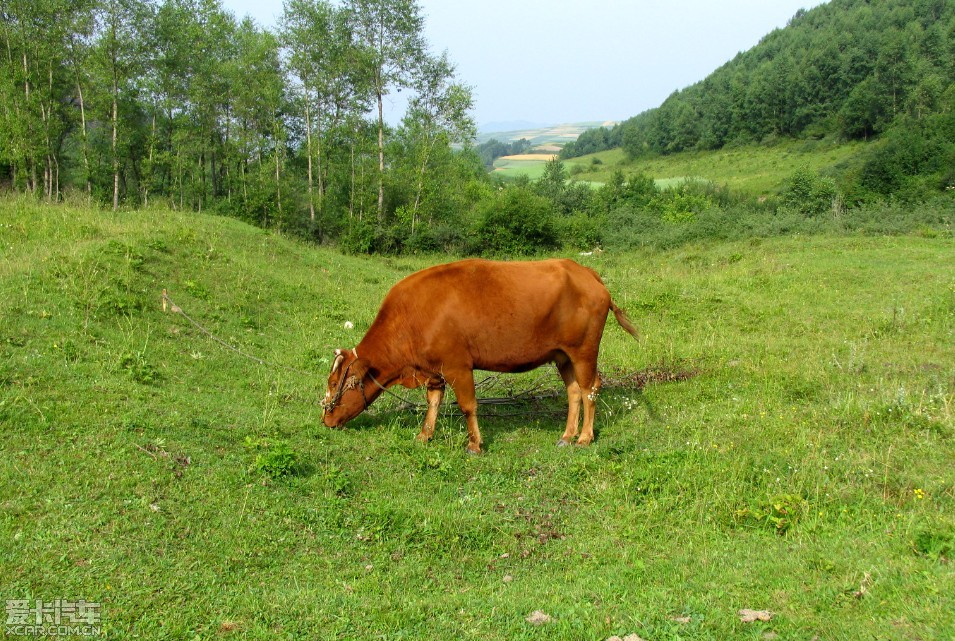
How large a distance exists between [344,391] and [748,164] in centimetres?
7257

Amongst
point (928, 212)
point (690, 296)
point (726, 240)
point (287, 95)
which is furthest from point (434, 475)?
point (287, 95)

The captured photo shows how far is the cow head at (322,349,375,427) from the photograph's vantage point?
7.39m

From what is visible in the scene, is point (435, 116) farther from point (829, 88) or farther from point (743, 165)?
point (829, 88)

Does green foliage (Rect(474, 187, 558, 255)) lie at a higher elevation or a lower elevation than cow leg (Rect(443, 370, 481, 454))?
higher

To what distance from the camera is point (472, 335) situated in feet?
23.7

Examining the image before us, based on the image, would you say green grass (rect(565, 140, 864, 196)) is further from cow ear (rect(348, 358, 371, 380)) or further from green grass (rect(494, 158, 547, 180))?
cow ear (rect(348, 358, 371, 380))

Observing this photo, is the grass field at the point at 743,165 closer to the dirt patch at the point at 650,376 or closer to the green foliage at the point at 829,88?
the green foliage at the point at 829,88

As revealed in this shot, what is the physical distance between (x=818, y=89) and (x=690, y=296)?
7820 centimetres

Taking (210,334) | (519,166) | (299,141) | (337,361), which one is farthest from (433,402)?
(519,166)

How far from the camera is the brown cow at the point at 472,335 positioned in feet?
23.7

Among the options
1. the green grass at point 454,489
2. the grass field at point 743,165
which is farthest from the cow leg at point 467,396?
the grass field at point 743,165

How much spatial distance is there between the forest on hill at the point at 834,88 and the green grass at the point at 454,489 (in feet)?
135

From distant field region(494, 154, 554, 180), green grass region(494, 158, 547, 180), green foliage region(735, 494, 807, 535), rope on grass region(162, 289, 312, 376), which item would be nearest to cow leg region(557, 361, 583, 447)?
green foliage region(735, 494, 807, 535)

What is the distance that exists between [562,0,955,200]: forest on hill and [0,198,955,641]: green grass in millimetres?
41193
